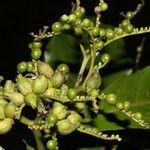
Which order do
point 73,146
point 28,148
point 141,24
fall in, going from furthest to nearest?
1. point 141,24
2. point 73,146
3. point 28,148

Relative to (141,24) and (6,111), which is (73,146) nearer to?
(6,111)

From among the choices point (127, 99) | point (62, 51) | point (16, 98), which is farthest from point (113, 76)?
point (16, 98)

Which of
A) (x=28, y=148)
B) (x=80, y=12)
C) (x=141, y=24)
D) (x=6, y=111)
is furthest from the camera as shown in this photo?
(x=141, y=24)

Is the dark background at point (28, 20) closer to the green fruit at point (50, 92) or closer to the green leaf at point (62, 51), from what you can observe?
the green leaf at point (62, 51)

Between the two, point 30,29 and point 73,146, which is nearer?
point 73,146

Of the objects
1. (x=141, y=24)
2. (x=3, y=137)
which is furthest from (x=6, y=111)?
(x=141, y=24)

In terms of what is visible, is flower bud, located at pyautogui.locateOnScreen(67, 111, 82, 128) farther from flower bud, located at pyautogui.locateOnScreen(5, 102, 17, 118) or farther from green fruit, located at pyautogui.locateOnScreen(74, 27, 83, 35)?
green fruit, located at pyautogui.locateOnScreen(74, 27, 83, 35)

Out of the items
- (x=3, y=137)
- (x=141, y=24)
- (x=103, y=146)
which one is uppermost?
(x=141, y=24)
